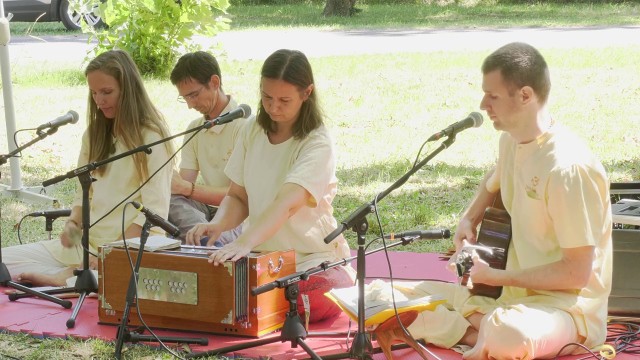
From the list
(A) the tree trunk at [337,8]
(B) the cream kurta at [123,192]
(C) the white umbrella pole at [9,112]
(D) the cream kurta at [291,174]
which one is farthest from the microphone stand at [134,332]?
(A) the tree trunk at [337,8]

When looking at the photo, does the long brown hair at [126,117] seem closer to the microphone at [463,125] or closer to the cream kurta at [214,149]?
the cream kurta at [214,149]

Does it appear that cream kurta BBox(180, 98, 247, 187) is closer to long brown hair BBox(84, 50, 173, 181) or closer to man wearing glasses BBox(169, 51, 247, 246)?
man wearing glasses BBox(169, 51, 247, 246)

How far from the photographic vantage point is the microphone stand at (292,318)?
13.8 ft

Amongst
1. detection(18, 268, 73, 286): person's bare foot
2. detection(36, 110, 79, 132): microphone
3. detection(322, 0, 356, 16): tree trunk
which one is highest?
detection(36, 110, 79, 132): microphone

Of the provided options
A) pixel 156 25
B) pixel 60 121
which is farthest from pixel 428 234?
pixel 156 25

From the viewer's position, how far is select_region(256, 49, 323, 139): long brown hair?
16.0 feet

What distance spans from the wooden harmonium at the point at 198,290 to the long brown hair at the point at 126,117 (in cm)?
73

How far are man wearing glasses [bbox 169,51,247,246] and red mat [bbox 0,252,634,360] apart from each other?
795 mm

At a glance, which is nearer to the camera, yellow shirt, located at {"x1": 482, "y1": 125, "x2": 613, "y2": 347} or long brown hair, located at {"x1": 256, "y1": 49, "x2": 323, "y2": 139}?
yellow shirt, located at {"x1": 482, "y1": 125, "x2": 613, "y2": 347}

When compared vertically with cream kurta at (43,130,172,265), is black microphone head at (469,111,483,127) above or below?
above

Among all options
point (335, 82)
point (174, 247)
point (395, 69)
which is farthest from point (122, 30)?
point (174, 247)

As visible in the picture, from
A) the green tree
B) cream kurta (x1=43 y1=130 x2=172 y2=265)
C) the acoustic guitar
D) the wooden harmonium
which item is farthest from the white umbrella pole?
the acoustic guitar

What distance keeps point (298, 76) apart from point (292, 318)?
3.85ft

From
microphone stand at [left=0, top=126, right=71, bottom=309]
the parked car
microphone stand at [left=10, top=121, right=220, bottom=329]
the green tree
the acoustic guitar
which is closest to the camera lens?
the acoustic guitar
